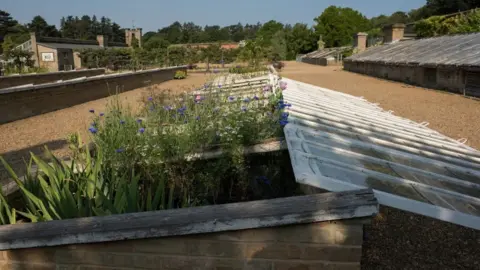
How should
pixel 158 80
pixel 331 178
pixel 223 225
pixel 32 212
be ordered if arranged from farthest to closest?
pixel 158 80 → pixel 32 212 → pixel 331 178 → pixel 223 225

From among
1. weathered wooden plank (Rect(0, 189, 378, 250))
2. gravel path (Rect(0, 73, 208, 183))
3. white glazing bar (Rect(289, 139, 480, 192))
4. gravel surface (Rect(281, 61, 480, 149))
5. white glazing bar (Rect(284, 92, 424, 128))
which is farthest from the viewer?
gravel surface (Rect(281, 61, 480, 149))

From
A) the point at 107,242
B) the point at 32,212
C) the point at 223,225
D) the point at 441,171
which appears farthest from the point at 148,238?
the point at 441,171

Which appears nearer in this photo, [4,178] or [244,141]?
[244,141]

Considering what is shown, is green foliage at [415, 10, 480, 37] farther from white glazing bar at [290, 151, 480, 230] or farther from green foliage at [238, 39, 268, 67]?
white glazing bar at [290, 151, 480, 230]

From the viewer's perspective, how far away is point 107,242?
2.12 metres

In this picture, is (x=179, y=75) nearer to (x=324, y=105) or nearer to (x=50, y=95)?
(x=50, y=95)

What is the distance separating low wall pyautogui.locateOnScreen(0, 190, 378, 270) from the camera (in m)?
1.99

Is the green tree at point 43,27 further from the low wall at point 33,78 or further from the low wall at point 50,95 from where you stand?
the low wall at point 50,95

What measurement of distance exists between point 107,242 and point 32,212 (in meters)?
1.06

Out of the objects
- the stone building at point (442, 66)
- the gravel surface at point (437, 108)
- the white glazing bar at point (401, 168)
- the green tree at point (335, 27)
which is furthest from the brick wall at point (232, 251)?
the green tree at point (335, 27)

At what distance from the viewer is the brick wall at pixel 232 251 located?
2.02m

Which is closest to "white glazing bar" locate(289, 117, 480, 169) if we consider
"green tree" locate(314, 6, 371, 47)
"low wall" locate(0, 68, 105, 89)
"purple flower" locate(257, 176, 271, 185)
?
"purple flower" locate(257, 176, 271, 185)

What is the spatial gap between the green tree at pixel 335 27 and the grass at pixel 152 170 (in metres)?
72.7

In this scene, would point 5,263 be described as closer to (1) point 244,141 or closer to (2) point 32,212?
(2) point 32,212
